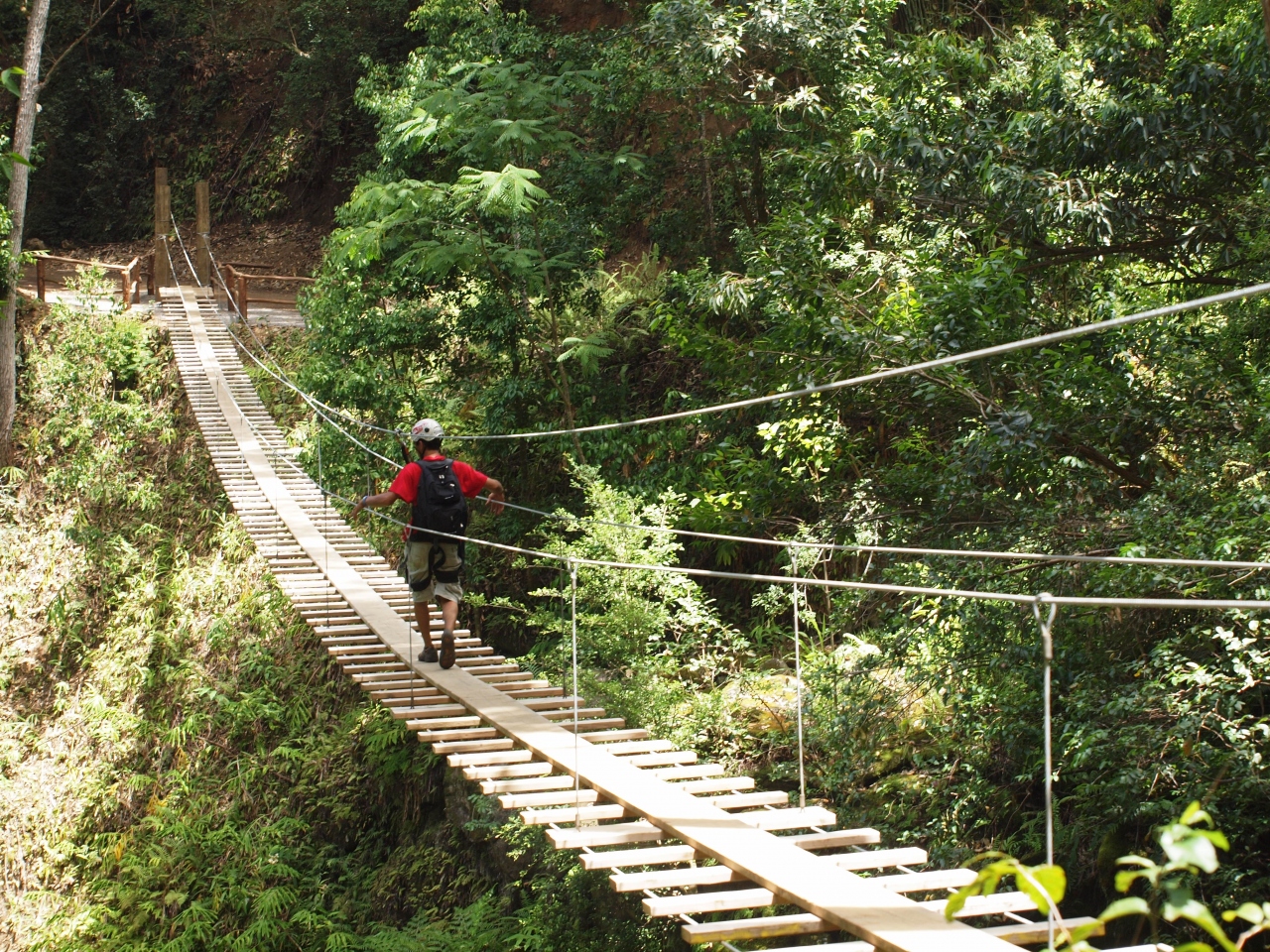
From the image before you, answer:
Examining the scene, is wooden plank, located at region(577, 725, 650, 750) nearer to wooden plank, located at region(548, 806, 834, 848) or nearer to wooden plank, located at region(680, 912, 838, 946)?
wooden plank, located at region(548, 806, 834, 848)

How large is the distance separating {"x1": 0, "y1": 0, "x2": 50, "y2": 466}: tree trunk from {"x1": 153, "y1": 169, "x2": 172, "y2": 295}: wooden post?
2.52 metres

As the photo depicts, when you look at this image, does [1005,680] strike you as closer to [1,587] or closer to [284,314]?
[1,587]

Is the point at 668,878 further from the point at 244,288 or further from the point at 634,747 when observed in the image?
the point at 244,288

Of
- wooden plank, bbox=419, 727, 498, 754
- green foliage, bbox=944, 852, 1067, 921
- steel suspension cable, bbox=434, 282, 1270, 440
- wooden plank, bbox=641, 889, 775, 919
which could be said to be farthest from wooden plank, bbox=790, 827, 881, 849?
green foliage, bbox=944, 852, 1067, 921

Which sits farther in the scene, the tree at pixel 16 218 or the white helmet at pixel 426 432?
the tree at pixel 16 218

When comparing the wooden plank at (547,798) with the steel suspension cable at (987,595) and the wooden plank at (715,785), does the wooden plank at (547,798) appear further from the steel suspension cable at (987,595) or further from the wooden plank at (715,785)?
the steel suspension cable at (987,595)

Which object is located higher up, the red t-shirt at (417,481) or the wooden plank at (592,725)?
the red t-shirt at (417,481)

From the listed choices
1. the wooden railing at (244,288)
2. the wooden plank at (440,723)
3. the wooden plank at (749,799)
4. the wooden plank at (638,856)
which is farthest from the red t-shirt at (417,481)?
the wooden railing at (244,288)

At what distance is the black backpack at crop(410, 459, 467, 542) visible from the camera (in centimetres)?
501

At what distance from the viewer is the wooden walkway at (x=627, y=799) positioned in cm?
277

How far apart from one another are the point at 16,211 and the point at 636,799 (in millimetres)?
9722

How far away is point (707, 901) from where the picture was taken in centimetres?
294

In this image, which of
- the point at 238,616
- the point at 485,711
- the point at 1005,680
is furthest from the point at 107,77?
the point at 1005,680

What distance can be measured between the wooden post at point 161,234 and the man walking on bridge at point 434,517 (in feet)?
32.6
